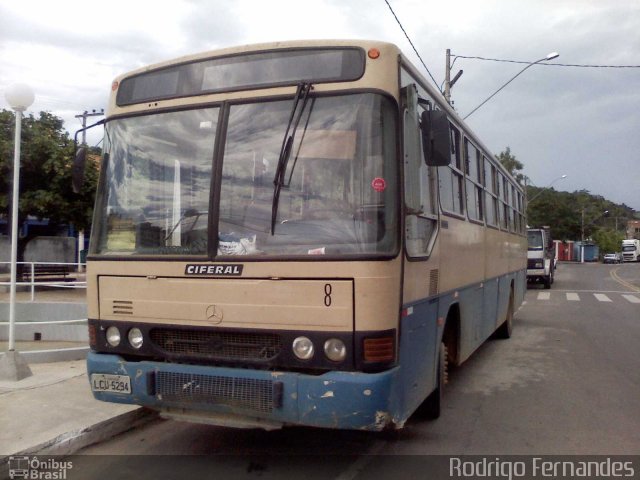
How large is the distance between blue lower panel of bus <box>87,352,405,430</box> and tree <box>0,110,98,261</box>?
52.7 feet

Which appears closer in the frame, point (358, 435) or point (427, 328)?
point (427, 328)

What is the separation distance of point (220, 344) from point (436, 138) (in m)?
2.16

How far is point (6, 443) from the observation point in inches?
201

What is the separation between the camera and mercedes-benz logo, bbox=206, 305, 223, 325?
454 cm

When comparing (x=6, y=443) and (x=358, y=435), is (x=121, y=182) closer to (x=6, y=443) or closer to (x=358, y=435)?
(x=6, y=443)

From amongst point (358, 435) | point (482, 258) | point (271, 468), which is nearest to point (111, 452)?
point (271, 468)

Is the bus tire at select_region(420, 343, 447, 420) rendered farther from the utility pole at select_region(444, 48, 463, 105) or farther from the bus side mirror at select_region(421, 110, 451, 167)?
the utility pole at select_region(444, 48, 463, 105)

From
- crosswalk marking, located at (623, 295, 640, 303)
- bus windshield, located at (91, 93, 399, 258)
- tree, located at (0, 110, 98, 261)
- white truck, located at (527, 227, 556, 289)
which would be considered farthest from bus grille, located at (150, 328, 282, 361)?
white truck, located at (527, 227, 556, 289)

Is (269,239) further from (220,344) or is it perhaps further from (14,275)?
(14,275)

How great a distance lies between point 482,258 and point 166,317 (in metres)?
4.69

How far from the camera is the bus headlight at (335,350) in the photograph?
14.0 feet

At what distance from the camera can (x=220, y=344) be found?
180 inches

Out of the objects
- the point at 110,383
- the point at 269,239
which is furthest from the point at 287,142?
the point at 110,383

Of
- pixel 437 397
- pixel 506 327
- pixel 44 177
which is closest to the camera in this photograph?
pixel 437 397
